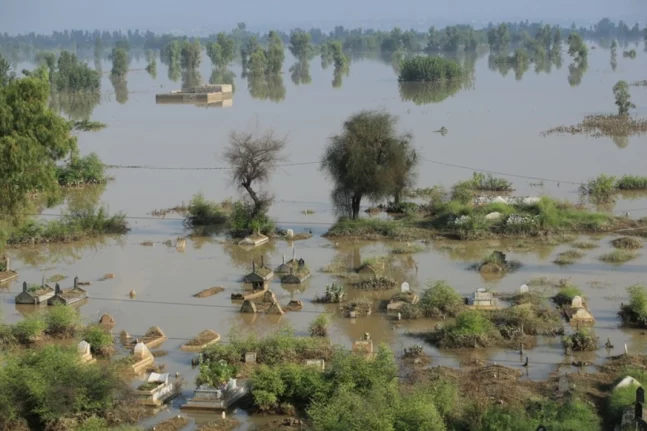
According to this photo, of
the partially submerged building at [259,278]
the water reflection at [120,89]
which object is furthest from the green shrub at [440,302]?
the water reflection at [120,89]

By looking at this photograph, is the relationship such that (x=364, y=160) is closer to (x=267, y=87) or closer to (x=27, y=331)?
(x=27, y=331)

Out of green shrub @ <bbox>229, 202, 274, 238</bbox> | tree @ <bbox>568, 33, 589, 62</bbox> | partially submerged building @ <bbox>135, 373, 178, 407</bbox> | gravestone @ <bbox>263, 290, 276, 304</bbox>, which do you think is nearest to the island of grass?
green shrub @ <bbox>229, 202, 274, 238</bbox>

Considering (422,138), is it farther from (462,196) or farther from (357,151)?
(357,151)

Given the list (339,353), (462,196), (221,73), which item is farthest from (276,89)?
(339,353)

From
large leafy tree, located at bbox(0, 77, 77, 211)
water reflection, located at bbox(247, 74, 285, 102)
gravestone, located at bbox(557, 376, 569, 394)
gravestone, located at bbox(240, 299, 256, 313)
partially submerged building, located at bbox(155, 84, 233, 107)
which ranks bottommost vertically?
water reflection, located at bbox(247, 74, 285, 102)

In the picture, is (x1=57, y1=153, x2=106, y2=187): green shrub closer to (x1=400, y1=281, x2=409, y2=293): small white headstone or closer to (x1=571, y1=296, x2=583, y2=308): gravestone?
(x1=400, y1=281, x2=409, y2=293): small white headstone

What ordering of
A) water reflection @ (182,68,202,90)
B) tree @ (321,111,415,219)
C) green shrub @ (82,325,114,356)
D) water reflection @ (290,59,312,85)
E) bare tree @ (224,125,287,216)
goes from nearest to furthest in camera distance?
green shrub @ (82,325,114,356), tree @ (321,111,415,219), bare tree @ (224,125,287,216), water reflection @ (182,68,202,90), water reflection @ (290,59,312,85)

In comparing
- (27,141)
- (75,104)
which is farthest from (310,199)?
(75,104)
